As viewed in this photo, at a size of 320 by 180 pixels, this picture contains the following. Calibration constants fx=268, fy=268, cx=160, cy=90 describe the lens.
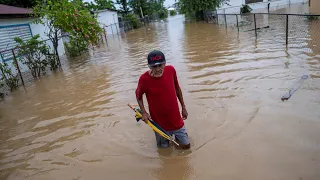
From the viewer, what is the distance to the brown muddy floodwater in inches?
141

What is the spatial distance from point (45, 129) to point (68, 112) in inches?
35.6

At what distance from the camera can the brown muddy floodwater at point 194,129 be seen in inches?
141

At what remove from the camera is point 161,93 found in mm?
3400

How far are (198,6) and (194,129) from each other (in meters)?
26.4

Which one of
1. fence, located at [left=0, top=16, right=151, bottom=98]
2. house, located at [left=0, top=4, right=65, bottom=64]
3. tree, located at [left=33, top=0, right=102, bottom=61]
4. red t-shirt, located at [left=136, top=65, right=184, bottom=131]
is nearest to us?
red t-shirt, located at [left=136, top=65, right=184, bottom=131]

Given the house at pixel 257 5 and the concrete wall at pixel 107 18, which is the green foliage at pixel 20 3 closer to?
the concrete wall at pixel 107 18

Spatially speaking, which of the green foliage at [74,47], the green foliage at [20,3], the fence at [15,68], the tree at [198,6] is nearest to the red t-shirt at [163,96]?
the fence at [15,68]

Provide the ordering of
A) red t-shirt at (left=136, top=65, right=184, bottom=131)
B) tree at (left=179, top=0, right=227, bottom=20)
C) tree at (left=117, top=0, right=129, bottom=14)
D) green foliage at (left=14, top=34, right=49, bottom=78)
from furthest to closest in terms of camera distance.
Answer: tree at (left=117, top=0, right=129, bottom=14)
tree at (left=179, top=0, right=227, bottom=20)
green foliage at (left=14, top=34, right=49, bottom=78)
red t-shirt at (left=136, top=65, right=184, bottom=131)

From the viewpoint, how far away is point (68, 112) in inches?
251

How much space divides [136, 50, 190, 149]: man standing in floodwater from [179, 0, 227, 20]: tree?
26.8 meters

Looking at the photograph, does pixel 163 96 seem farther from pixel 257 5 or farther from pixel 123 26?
pixel 257 5

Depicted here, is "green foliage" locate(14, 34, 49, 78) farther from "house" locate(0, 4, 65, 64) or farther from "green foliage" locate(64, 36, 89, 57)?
"green foliage" locate(64, 36, 89, 57)

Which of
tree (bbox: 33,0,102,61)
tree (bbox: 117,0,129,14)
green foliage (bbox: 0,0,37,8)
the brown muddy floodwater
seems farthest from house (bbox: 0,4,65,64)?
tree (bbox: 117,0,129,14)

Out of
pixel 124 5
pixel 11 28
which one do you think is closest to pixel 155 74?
pixel 11 28
